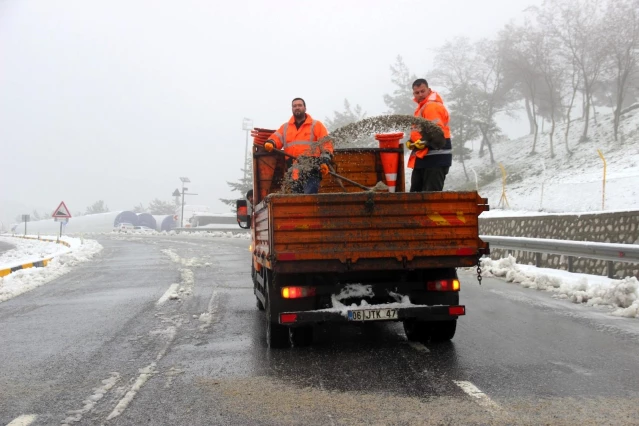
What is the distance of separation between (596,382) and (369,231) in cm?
213

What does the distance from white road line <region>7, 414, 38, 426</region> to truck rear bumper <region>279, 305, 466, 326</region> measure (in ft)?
6.85

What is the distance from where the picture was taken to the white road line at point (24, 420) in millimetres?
3640

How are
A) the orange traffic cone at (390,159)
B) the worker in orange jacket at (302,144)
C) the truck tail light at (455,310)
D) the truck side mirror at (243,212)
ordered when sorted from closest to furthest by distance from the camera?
the truck tail light at (455,310), the worker in orange jacket at (302,144), the orange traffic cone at (390,159), the truck side mirror at (243,212)

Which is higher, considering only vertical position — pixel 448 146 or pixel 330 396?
pixel 448 146

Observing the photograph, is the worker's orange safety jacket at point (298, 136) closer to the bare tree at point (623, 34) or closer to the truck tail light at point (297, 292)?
the truck tail light at point (297, 292)

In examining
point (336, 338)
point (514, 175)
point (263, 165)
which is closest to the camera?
point (336, 338)

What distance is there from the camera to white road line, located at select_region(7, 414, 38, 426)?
11.9 ft

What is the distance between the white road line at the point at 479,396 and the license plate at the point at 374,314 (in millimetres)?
938

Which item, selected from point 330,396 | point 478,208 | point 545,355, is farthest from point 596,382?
point 330,396

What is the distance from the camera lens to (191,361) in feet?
17.1

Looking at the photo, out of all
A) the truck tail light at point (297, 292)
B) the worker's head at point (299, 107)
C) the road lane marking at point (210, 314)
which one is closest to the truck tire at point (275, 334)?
the truck tail light at point (297, 292)

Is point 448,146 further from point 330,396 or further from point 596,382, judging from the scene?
point 330,396

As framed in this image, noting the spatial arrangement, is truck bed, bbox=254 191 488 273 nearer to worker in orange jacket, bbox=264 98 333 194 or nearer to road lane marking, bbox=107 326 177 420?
road lane marking, bbox=107 326 177 420

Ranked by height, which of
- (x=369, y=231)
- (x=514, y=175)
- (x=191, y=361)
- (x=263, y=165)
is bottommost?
(x=191, y=361)
